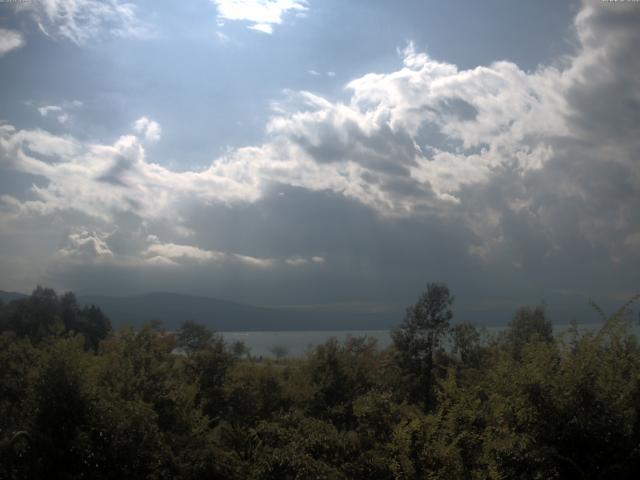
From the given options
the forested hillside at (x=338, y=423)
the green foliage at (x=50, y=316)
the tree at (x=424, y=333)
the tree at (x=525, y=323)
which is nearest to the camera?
the forested hillside at (x=338, y=423)

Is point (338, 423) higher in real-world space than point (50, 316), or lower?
lower

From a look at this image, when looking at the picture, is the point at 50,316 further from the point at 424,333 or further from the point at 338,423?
the point at 338,423

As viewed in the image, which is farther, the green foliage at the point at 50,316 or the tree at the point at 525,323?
the green foliage at the point at 50,316

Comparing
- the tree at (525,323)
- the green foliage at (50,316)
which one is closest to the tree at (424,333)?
the tree at (525,323)

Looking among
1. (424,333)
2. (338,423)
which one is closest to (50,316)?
(424,333)

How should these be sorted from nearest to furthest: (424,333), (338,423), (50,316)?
(338,423) → (424,333) → (50,316)

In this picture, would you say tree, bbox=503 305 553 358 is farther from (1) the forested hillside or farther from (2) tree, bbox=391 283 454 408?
(1) the forested hillside

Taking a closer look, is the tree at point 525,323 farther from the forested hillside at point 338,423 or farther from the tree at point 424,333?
the forested hillside at point 338,423

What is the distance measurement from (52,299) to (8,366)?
86.4 m

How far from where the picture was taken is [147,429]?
13469 millimetres

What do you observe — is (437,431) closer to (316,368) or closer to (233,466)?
(233,466)

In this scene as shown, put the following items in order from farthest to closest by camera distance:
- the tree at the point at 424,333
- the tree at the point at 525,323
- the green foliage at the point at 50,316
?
the green foliage at the point at 50,316 < the tree at the point at 525,323 < the tree at the point at 424,333

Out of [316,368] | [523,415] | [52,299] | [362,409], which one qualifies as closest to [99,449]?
[362,409]

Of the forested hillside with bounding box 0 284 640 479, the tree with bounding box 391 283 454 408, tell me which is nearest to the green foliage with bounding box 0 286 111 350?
the tree with bounding box 391 283 454 408
